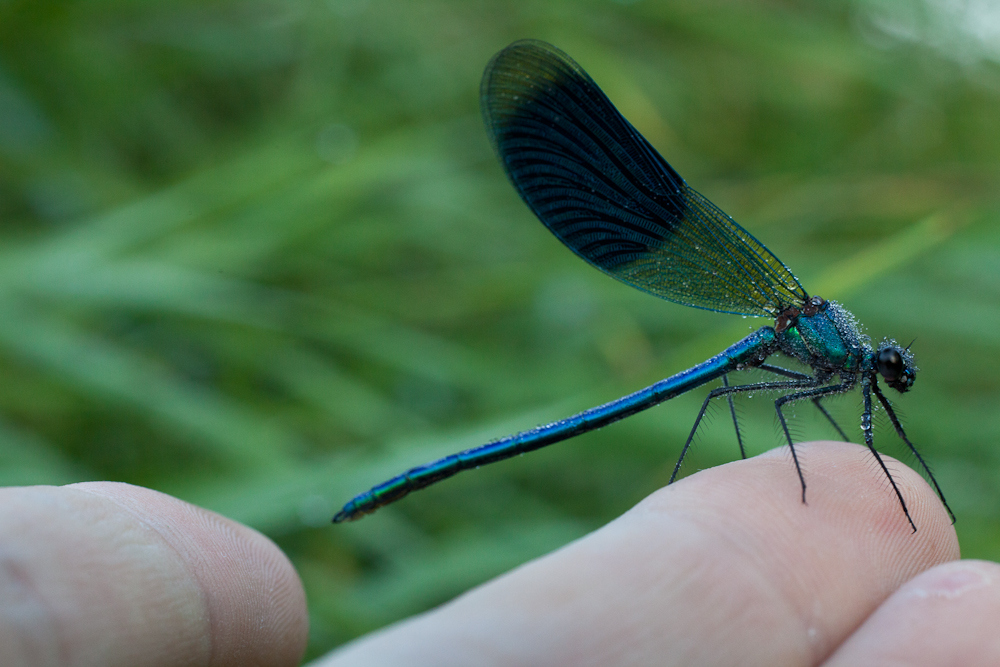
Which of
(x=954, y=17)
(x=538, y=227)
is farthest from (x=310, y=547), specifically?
(x=954, y=17)

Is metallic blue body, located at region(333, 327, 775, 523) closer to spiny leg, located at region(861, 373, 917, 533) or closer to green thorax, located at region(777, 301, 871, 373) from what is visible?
green thorax, located at region(777, 301, 871, 373)

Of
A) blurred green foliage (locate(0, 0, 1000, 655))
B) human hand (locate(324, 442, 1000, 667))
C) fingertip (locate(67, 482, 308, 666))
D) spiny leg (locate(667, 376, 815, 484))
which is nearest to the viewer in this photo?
human hand (locate(324, 442, 1000, 667))

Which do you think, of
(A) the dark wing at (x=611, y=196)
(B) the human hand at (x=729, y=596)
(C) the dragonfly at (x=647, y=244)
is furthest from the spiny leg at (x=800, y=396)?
(A) the dark wing at (x=611, y=196)

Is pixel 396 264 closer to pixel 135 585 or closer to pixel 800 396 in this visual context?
pixel 800 396

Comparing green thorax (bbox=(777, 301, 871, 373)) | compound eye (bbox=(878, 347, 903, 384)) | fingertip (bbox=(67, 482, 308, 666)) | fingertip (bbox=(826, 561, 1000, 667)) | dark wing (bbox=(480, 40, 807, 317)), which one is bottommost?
fingertip (bbox=(826, 561, 1000, 667))

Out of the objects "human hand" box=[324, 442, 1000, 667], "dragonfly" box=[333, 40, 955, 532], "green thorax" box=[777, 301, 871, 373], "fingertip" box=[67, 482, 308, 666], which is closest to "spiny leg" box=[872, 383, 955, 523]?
"dragonfly" box=[333, 40, 955, 532]

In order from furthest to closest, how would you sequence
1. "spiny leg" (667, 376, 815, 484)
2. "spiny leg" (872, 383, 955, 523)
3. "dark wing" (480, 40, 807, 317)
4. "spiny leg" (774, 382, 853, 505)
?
"dark wing" (480, 40, 807, 317), "spiny leg" (667, 376, 815, 484), "spiny leg" (872, 383, 955, 523), "spiny leg" (774, 382, 853, 505)

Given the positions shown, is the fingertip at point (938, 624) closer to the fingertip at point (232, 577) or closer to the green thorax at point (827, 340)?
the green thorax at point (827, 340)

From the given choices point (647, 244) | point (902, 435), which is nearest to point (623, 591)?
point (902, 435)
